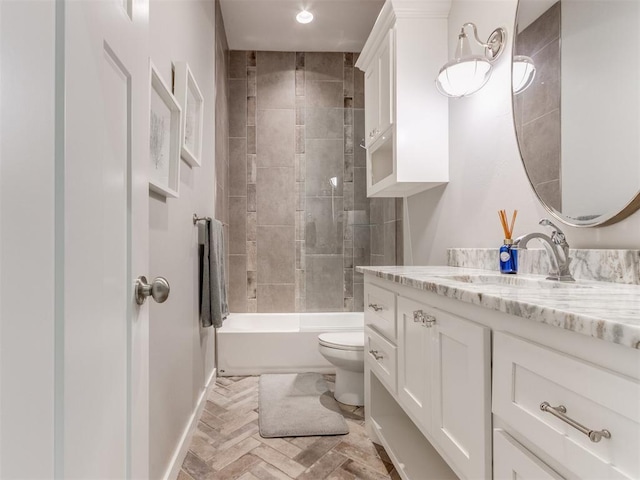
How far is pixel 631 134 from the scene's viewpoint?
1.07 metres

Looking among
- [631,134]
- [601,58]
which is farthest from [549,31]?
[631,134]

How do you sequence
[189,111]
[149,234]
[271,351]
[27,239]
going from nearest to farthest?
Answer: [27,239]
[149,234]
[189,111]
[271,351]

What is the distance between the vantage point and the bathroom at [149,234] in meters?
0.43

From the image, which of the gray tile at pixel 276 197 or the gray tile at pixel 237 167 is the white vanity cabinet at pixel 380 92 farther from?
the gray tile at pixel 237 167

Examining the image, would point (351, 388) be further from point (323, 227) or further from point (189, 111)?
point (189, 111)

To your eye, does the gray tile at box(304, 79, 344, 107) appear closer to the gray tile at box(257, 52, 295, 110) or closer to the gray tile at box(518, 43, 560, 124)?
the gray tile at box(257, 52, 295, 110)

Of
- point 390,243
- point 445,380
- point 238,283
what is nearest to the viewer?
point 445,380

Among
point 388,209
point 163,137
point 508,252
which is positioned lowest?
point 508,252

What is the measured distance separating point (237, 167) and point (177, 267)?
2.15 meters

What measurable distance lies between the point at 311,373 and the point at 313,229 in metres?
1.16

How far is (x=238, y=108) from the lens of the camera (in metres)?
3.75

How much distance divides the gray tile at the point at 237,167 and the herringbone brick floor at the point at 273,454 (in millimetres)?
2148

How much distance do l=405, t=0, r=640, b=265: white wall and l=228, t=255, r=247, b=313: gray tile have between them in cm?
197

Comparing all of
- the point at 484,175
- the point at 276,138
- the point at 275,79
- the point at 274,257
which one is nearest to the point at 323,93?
the point at 275,79
